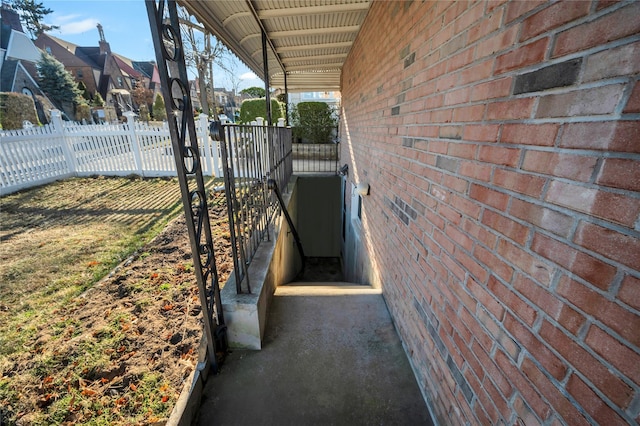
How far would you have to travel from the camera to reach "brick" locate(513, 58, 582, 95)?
2.43 feet

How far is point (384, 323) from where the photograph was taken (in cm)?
252

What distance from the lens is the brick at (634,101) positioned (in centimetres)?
59

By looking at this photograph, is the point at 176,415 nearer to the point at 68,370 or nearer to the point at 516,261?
the point at 68,370

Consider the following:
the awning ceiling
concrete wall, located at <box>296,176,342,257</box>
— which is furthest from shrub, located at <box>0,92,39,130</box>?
the awning ceiling

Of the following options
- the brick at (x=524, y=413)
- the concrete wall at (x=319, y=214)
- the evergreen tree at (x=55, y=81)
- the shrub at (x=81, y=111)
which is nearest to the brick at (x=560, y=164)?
the brick at (x=524, y=413)

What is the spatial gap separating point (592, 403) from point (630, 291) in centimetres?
33

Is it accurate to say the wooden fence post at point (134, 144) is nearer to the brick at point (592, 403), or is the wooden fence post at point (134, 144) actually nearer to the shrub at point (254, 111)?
the shrub at point (254, 111)

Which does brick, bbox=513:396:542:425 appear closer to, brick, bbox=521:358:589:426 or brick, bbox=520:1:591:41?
brick, bbox=521:358:589:426

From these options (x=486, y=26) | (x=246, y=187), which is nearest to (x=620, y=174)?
(x=486, y=26)

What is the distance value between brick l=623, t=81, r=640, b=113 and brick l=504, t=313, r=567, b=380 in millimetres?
703

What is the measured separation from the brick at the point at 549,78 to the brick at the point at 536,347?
2.62ft

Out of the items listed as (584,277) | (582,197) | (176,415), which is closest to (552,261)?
(584,277)

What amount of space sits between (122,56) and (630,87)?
5678cm

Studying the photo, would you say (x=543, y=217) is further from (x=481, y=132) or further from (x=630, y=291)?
(x=481, y=132)
